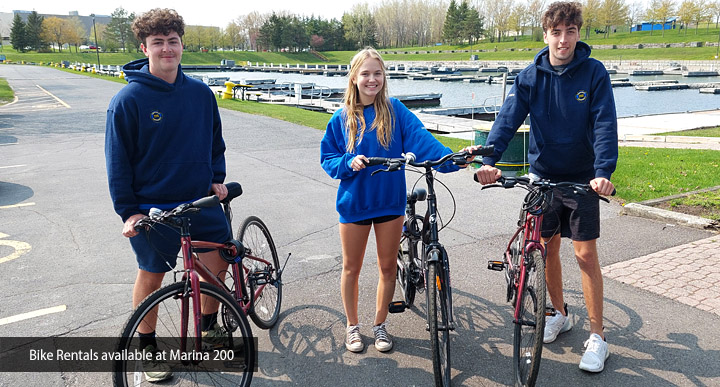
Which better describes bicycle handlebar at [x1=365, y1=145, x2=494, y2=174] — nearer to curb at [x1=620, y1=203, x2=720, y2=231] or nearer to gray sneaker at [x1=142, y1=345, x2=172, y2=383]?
gray sneaker at [x1=142, y1=345, x2=172, y2=383]

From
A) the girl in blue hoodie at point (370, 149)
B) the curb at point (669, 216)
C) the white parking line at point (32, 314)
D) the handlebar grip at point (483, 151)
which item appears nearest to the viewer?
the handlebar grip at point (483, 151)

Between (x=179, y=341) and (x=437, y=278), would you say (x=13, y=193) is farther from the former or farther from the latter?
(x=437, y=278)

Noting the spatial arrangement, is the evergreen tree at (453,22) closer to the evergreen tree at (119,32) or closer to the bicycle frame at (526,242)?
the evergreen tree at (119,32)

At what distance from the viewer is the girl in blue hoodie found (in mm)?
3438

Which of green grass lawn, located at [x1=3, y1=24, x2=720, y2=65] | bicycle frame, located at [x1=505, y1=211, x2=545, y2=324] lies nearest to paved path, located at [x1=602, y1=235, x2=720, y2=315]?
bicycle frame, located at [x1=505, y1=211, x2=545, y2=324]

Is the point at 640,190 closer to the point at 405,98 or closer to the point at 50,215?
the point at 50,215

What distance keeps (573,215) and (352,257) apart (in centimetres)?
150

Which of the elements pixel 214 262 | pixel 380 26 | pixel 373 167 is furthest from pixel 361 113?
pixel 380 26

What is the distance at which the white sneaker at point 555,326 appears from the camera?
3.87 meters

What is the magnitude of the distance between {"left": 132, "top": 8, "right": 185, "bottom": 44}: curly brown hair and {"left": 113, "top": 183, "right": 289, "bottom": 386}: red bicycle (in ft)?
3.35

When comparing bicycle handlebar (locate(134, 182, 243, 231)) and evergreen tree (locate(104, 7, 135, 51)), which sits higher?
evergreen tree (locate(104, 7, 135, 51))

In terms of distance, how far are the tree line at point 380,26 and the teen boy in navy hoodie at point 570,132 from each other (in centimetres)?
Answer: 9623

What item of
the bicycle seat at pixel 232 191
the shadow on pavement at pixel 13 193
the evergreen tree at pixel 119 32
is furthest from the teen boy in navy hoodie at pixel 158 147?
the evergreen tree at pixel 119 32
